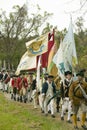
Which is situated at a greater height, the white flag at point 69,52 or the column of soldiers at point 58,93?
the white flag at point 69,52

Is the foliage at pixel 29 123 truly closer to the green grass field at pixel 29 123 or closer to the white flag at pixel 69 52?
the green grass field at pixel 29 123

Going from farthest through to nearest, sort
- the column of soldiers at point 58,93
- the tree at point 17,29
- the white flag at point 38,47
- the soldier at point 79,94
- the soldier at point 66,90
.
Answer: the tree at point 17,29 < the white flag at point 38,47 < the soldier at point 66,90 < the column of soldiers at point 58,93 < the soldier at point 79,94

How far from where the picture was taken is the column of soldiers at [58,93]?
13.2 meters

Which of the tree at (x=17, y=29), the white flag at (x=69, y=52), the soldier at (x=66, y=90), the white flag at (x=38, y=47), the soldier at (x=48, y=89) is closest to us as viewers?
the soldier at (x=66, y=90)

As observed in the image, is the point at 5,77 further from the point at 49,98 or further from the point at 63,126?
the point at 63,126

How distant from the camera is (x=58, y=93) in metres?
17.4

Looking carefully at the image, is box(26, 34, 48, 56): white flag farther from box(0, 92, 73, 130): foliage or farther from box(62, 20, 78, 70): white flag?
box(0, 92, 73, 130): foliage

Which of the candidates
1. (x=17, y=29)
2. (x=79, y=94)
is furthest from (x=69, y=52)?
(x=17, y=29)

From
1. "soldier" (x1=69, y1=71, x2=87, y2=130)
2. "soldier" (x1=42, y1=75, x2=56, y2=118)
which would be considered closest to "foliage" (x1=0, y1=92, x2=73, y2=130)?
"soldier" (x1=69, y1=71, x2=87, y2=130)

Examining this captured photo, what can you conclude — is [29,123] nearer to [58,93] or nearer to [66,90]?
[66,90]

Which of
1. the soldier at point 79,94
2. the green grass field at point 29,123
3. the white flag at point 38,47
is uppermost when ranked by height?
the white flag at point 38,47

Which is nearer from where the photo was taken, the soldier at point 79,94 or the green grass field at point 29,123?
the soldier at point 79,94

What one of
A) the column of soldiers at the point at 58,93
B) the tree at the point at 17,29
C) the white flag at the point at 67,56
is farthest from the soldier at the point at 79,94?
the tree at the point at 17,29

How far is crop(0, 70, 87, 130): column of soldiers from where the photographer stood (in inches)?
522
